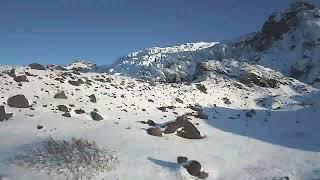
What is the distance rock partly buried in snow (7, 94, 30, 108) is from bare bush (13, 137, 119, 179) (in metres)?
7.18

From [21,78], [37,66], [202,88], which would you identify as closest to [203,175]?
[21,78]

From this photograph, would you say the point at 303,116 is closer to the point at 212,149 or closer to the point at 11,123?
the point at 212,149

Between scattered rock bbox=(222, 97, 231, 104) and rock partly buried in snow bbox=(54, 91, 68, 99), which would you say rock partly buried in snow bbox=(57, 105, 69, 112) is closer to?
rock partly buried in snow bbox=(54, 91, 68, 99)

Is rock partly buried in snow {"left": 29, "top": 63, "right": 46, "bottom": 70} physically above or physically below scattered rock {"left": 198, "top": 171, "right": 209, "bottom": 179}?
below

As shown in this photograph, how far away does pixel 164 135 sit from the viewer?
23625 millimetres

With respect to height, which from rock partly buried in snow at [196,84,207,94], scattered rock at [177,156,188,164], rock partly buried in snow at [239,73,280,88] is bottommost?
rock partly buried in snow at [239,73,280,88]

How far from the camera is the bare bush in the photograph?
1648 cm

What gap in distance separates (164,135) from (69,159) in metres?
7.51

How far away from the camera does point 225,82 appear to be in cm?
5109

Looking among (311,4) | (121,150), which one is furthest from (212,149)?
(311,4)

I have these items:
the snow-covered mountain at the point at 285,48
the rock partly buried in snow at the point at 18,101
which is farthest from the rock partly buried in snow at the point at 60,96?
the snow-covered mountain at the point at 285,48

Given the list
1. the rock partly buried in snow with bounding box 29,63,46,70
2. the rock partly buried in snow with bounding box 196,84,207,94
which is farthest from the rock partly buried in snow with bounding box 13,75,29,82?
the rock partly buried in snow with bounding box 196,84,207,94

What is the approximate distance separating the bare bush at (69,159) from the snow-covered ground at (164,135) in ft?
1.42

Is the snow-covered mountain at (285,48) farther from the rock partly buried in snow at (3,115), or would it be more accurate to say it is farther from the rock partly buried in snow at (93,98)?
the rock partly buried in snow at (3,115)
